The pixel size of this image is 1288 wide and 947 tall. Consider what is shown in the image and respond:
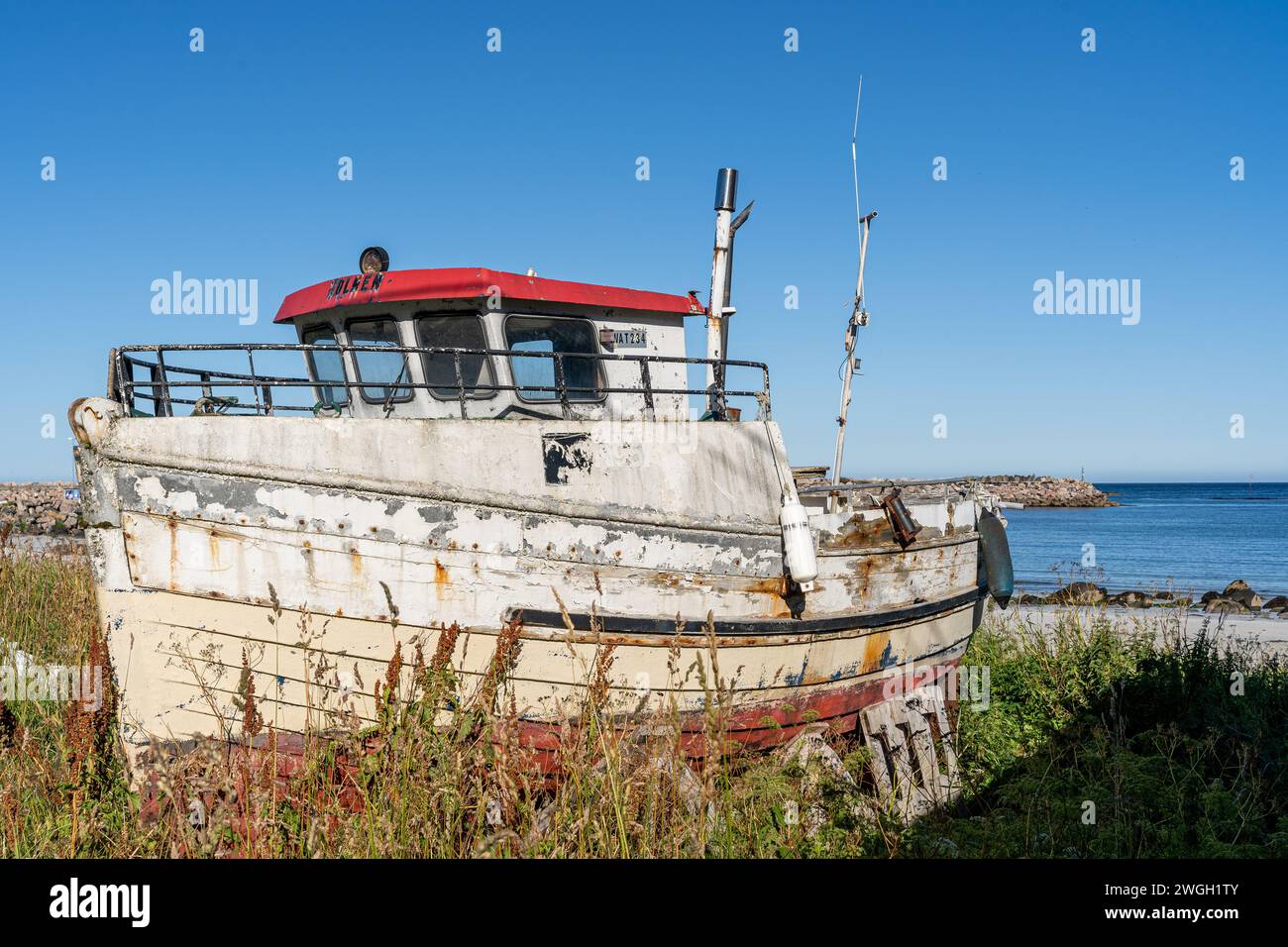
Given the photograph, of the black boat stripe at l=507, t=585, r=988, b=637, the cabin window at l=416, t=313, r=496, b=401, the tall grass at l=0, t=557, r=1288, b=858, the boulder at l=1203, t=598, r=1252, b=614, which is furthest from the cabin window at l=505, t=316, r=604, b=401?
the boulder at l=1203, t=598, r=1252, b=614

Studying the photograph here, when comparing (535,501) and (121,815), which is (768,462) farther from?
(121,815)

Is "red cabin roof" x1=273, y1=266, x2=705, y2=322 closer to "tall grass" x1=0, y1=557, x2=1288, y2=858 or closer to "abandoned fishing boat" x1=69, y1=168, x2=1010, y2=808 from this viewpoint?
"abandoned fishing boat" x1=69, y1=168, x2=1010, y2=808

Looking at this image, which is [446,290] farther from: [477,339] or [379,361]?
[379,361]

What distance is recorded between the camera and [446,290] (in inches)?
255

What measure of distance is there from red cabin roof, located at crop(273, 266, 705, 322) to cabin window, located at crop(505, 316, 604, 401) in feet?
0.74

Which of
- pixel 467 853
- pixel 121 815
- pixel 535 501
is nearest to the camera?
pixel 467 853

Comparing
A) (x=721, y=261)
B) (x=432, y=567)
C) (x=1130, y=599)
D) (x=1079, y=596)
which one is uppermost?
(x=721, y=261)

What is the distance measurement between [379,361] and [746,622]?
3.69 meters

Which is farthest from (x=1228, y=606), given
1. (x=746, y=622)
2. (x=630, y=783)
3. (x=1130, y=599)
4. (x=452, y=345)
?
(x=630, y=783)

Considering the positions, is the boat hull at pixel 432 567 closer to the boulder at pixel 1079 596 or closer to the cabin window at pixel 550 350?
the cabin window at pixel 550 350

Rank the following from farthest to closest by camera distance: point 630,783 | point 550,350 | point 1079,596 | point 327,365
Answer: point 1079,596
point 327,365
point 550,350
point 630,783

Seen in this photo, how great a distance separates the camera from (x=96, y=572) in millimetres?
4727
